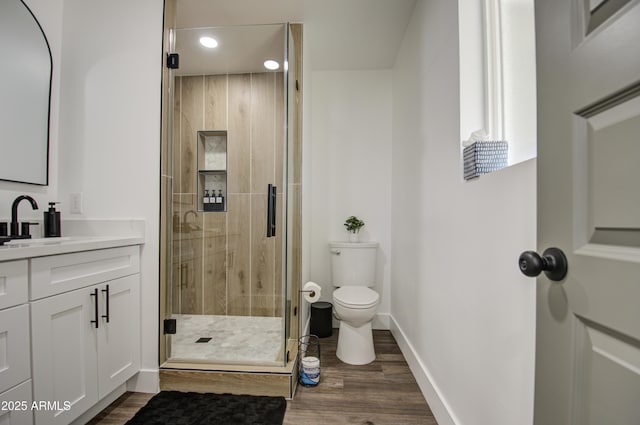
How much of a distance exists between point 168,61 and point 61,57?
67cm

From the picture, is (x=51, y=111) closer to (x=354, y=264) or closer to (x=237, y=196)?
(x=237, y=196)

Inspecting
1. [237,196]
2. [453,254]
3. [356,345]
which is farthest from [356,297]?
[237,196]

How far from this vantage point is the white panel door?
1.33 feet

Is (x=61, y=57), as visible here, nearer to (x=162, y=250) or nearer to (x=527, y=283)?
(x=162, y=250)

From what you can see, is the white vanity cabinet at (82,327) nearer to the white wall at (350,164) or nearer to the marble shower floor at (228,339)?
the marble shower floor at (228,339)

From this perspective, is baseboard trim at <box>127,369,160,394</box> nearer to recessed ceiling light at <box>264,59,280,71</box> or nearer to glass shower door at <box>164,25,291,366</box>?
glass shower door at <box>164,25,291,366</box>

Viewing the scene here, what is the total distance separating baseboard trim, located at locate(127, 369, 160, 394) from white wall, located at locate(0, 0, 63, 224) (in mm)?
1016

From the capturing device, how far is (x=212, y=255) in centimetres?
230

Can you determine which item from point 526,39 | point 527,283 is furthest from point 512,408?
point 526,39

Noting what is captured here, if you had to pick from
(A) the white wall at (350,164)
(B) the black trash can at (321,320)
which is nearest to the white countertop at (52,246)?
(B) the black trash can at (321,320)

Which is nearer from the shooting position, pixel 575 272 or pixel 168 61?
pixel 575 272

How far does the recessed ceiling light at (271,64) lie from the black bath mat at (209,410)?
216 centimetres

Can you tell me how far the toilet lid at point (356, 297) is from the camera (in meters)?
2.02

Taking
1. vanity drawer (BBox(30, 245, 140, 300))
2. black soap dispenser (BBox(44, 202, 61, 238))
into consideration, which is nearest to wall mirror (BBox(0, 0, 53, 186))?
black soap dispenser (BBox(44, 202, 61, 238))
